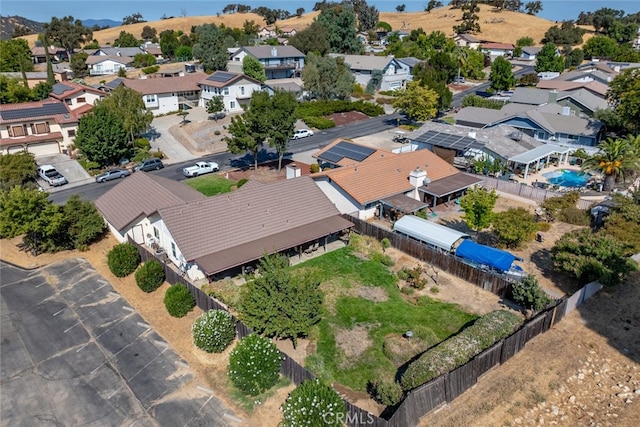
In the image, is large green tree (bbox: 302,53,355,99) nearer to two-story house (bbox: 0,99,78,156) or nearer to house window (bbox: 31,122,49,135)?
two-story house (bbox: 0,99,78,156)

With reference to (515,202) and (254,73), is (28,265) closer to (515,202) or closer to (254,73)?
(515,202)

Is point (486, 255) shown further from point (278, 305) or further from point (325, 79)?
point (325, 79)

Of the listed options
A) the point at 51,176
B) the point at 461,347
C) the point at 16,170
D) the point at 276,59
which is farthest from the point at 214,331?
the point at 276,59

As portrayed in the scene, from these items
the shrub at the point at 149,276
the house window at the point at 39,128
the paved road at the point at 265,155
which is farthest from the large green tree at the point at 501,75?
the shrub at the point at 149,276

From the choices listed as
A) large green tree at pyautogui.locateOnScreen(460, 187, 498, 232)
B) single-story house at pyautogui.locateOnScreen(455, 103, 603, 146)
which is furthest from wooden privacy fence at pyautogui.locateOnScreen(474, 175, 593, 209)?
single-story house at pyautogui.locateOnScreen(455, 103, 603, 146)

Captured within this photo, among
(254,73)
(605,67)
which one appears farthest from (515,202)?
(605,67)

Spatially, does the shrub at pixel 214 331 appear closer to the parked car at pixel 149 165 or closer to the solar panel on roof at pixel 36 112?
the parked car at pixel 149 165
